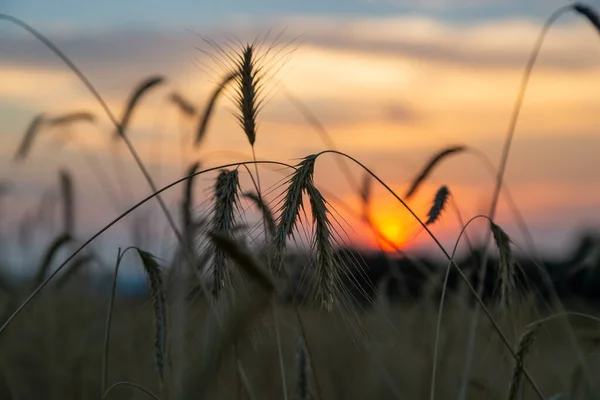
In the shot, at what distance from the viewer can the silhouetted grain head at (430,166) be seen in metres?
3.04

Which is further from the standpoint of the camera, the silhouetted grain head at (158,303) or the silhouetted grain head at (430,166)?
the silhouetted grain head at (430,166)

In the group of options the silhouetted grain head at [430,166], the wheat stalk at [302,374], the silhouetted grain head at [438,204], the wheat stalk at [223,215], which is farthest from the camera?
the silhouetted grain head at [430,166]

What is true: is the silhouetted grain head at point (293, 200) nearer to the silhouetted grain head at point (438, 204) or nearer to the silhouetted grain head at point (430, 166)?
the silhouetted grain head at point (438, 204)

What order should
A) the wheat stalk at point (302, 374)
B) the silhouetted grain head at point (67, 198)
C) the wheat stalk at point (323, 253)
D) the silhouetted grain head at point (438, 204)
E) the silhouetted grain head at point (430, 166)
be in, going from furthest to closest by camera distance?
the silhouetted grain head at point (67, 198) → the silhouetted grain head at point (430, 166) → the silhouetted grain head at point (438, 204) → the wheat stalk at point (323, 253) → the wheat stalk at point (302, 374)

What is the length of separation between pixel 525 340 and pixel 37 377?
11.1 feet

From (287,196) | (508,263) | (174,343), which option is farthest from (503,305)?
(174,343)

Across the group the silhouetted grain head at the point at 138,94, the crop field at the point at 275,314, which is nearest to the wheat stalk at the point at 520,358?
the crop field at the point at 275,314

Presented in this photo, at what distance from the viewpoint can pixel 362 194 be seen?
4012 mm

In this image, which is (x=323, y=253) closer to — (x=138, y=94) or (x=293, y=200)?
(x=293, y=200)

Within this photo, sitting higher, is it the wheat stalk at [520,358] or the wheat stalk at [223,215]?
the wheat stalk at [223,215]

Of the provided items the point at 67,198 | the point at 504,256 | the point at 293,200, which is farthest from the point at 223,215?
the point at 67,198

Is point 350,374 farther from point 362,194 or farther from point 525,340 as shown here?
point 525,340

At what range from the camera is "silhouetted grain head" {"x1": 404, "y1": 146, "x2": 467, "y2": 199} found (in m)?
3.04

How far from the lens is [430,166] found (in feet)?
10.5
